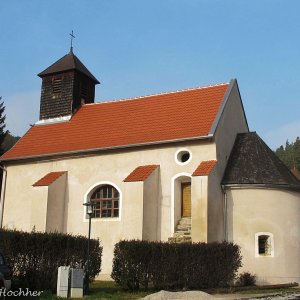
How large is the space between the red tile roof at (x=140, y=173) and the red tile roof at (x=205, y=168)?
7.98 ft

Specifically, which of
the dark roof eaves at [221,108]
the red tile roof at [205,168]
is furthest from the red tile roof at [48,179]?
the dark roof eaves at [221,108]

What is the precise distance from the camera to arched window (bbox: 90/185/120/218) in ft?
78.6

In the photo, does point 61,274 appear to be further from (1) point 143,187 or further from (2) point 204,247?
(1) point 143,187

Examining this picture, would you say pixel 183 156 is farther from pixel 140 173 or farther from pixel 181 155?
pixel 140 173

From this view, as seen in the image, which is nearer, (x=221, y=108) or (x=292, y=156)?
(x=221, y=108)

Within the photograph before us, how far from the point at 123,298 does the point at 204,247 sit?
4594 millimetres

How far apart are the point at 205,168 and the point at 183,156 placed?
1989mm

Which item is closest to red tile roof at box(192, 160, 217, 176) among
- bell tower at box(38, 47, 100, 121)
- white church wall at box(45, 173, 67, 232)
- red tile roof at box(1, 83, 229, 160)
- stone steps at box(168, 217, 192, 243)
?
red tile roof at box(1, 83, 229, 160)

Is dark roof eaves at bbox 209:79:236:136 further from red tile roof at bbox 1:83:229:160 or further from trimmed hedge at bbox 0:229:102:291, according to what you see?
trimmed hedge at bbox 0:229:102:291

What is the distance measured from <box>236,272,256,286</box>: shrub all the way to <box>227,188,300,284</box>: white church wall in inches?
17.3

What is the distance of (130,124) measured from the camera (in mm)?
25750

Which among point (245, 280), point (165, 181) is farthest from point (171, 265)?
point (165, 181)

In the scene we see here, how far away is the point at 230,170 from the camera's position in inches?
912

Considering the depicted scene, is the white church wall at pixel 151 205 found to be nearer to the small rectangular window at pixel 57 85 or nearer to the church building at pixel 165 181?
the church building at pixel 165 181
